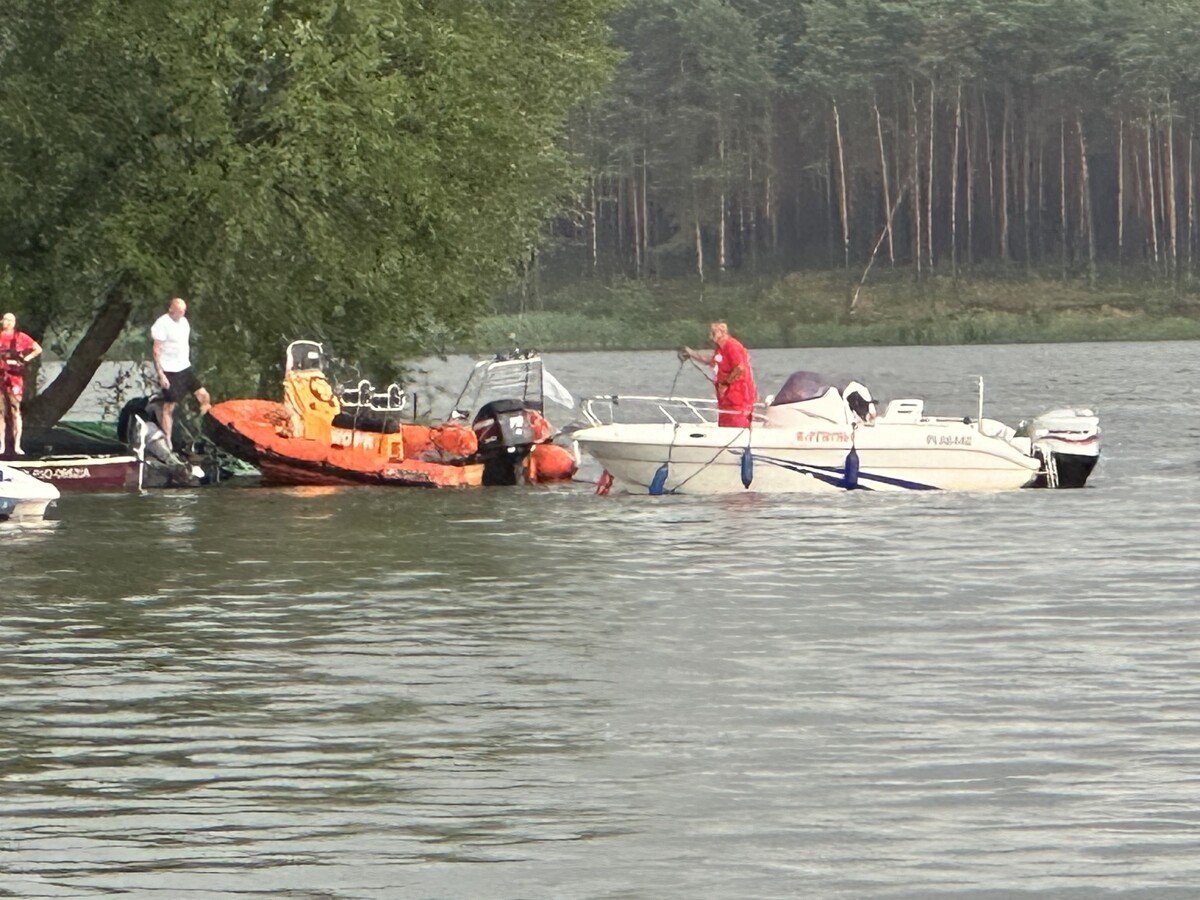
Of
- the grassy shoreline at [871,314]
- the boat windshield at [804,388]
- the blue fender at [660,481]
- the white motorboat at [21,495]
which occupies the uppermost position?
the grassy shoreline at [871,314]

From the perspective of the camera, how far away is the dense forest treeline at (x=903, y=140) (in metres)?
111

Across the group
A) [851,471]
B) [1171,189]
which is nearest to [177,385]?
[851,471]

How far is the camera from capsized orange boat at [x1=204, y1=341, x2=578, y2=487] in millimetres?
29594

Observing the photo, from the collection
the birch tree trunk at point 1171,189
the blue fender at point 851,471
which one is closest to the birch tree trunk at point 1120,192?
the birch tree trunk at point 1171,189

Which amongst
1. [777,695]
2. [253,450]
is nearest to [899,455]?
[253,450]

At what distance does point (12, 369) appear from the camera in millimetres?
28828

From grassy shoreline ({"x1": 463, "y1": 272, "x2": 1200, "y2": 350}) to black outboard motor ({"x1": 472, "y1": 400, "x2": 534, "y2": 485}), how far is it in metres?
61.2

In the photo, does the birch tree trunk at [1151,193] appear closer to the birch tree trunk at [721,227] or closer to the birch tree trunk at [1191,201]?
the birch tree trunk at [1191,201]

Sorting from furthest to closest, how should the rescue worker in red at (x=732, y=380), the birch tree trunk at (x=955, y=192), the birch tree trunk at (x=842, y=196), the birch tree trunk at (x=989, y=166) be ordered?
1. the birch tree trunk at (x=989, y=166)
2. the birch tree trunk at (x=842, y=196)
3. the birch tree trunk at (x=955, y=192)
4. the rescue worker in red at (x=732, y=380)

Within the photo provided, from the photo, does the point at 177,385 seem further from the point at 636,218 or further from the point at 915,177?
the point at 636,218

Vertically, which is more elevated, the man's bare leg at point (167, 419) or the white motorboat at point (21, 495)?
the man's bare leg at point (167, 419)

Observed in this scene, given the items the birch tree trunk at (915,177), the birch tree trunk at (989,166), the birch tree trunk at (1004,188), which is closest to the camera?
the birch tree trunk at (915,177)

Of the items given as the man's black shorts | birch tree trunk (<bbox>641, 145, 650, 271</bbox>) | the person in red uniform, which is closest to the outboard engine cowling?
the man's black shorts

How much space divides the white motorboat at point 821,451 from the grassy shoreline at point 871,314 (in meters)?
63.4
